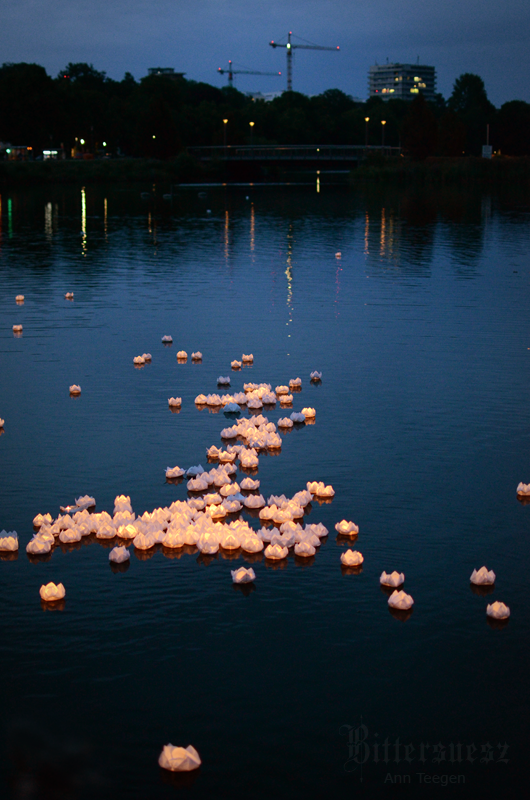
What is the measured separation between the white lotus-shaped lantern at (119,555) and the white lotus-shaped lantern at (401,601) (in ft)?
10.7

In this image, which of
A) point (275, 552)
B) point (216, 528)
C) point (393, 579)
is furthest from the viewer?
point (216, 528)

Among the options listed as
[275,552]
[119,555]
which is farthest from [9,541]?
[275,552]

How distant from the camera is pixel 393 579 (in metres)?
9.95

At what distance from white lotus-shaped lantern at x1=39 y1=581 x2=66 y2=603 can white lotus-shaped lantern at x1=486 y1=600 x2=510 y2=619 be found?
15.4 feet

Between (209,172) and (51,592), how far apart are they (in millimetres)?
138483

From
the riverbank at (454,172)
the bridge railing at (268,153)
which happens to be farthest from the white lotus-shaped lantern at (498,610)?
the bridge railing at (268,153)

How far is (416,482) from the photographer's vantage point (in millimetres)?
13055

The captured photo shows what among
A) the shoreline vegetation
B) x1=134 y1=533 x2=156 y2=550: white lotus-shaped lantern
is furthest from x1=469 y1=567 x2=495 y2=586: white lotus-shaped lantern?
the shoreline vegetation

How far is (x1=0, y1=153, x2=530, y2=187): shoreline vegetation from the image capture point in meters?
124

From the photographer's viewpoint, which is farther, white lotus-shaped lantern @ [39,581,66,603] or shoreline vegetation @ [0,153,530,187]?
shoreline vegetation @ [0,153,530,187]

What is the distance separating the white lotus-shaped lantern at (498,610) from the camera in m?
9.32

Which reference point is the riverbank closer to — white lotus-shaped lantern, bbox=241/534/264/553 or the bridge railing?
the bridge railing

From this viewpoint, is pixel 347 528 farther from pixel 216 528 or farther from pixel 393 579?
pixel 216 528

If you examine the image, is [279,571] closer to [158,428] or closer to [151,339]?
[158,428]
